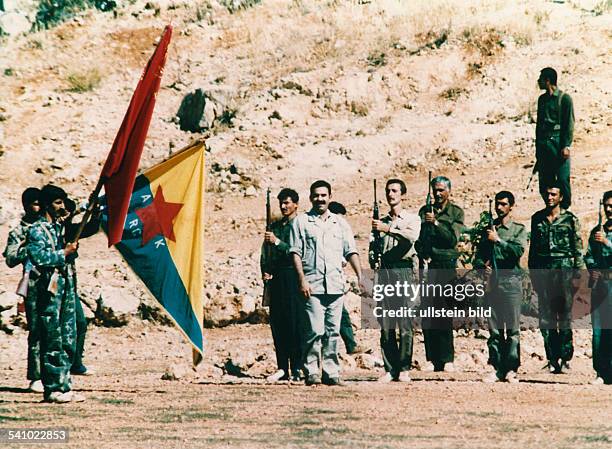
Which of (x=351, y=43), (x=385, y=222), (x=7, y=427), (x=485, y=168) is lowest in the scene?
(x=7, y=427)

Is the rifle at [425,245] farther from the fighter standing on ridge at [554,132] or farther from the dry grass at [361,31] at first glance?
the dry grass at [361,31]

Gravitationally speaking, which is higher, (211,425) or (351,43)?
(351,43)

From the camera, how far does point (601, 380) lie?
932 cm

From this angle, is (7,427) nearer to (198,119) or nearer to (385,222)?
(385,222)

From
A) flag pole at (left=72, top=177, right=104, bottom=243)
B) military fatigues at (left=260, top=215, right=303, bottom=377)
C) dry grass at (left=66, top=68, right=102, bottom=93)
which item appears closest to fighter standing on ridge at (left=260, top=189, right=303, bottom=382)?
military fatigues at (left=260, top=215, right=303, bottom=377)

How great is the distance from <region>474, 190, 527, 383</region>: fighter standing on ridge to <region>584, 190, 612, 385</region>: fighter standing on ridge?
0.56m

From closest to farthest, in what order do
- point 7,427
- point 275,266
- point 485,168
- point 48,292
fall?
point 7,427 < point 48,292 < point 275,266 < point 485,168

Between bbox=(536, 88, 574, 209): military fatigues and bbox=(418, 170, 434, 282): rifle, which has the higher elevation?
bbox=(536, 88, 574, 209): military fatigues

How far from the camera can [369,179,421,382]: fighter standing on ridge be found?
9375 mm

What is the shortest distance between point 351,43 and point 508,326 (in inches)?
691

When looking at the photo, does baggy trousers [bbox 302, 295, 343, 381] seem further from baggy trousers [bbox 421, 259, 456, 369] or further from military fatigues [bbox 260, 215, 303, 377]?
baggy trousers [bbox 421, 259, 456, 369]

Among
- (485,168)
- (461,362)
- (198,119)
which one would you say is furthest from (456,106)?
(461,362)

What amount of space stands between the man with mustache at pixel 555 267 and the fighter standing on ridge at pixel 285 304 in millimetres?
1921

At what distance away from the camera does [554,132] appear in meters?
12.7
